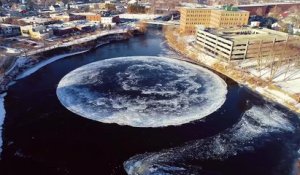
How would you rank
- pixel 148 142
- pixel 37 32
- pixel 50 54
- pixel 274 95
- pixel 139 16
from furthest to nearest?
pixel 139 16 < pixel 37 32 < pixel 50 54 < pixel 274 95 < pixel 148 142

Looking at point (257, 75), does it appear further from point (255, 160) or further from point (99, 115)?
point (99, 115)

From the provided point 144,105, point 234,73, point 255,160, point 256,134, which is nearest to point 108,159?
point 144,105

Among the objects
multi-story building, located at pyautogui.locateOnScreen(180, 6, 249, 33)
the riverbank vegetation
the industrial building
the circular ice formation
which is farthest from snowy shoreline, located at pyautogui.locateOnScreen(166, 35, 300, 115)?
multi-story building, located at pyautogui.locateOnScreen(180, 6, 249, 33)

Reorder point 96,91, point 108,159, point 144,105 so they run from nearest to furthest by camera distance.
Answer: point 108,159
point 144,105
point 96,91

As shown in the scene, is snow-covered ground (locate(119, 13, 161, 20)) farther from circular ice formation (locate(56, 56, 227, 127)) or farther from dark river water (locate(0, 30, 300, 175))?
dark river water (locate(0, 30, 300, 175))

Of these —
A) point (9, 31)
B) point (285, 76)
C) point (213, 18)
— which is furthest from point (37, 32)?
point (285, 76)

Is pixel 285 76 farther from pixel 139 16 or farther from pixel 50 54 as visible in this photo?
pixel 139 16
